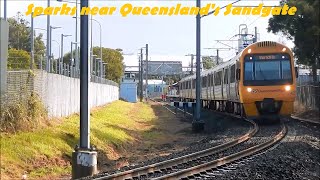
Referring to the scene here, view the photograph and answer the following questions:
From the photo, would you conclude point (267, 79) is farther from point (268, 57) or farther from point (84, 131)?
point (84, 131)

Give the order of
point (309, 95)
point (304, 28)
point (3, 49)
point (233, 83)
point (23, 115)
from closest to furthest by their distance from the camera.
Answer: point (3, 49) → point (23, 115) → point (233, 83) → point (304, 28) → point (309, 95)

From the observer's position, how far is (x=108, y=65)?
8406 cm

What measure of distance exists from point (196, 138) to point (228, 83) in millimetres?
4222

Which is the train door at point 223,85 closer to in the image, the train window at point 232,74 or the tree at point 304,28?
the train window at point 232,74

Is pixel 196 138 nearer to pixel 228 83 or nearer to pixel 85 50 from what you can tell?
pixel 228 83

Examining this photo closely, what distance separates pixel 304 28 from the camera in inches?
1377

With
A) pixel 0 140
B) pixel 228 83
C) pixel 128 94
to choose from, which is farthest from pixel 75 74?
pixel 128 94

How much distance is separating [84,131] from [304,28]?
26.6 m

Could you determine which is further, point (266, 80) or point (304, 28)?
point (304, 28)

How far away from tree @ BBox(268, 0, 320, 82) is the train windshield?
10.9 meters

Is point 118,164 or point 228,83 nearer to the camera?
point 118,164

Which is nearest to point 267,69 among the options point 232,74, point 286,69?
point 286,69

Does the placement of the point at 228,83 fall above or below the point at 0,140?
above

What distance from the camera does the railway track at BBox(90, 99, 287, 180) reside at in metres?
10.4
